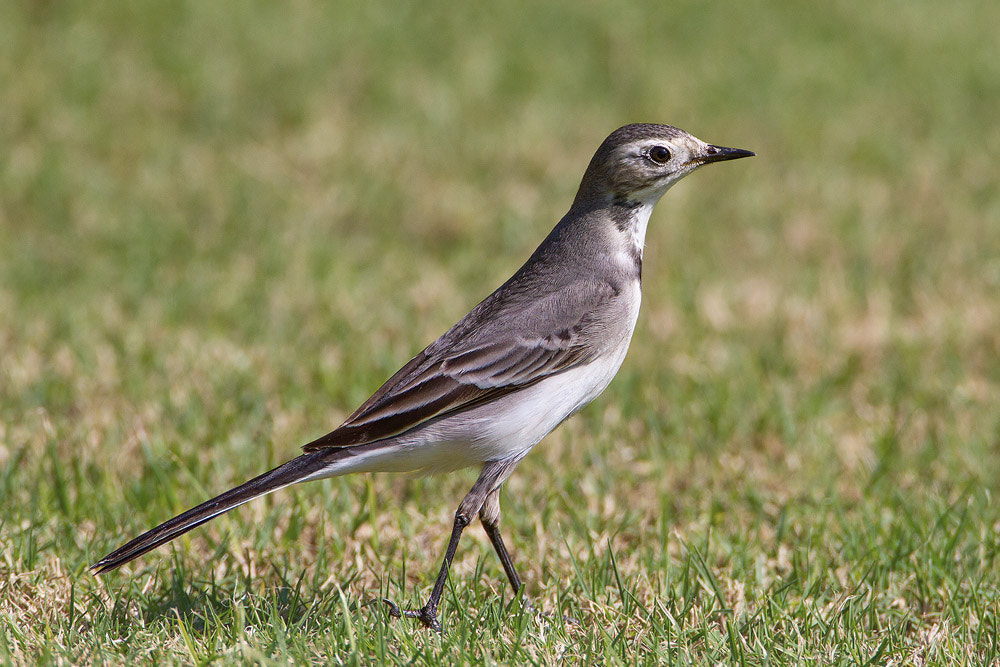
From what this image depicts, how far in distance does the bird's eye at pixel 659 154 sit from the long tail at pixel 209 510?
176 cm

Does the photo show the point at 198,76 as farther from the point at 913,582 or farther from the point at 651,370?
the point at 913,582

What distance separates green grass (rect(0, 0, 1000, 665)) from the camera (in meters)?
4.42

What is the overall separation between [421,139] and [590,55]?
9.14 feet

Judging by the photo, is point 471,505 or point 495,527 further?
point 495,527

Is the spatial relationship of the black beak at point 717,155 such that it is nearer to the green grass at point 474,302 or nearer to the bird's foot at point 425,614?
the green grass at point 474,302

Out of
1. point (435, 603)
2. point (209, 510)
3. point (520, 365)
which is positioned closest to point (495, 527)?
point (435, 603)

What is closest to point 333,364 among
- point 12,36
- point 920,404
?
point 920,404

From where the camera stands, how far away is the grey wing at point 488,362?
433 centimetres

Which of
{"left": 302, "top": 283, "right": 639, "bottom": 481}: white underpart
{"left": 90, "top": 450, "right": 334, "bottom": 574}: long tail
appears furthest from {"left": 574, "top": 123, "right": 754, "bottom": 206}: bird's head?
{"left": 90, "top": 450, "right": 334, "bottom": 574}: long tail

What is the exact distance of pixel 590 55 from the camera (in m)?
12.8

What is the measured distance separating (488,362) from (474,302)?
3759 mm

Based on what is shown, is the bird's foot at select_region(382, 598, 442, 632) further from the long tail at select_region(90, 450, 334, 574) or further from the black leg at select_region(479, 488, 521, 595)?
the long tail at select_region(90, 450, 334, 574)

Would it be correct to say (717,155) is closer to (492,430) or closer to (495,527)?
(492,430)

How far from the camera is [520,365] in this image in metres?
4.45
